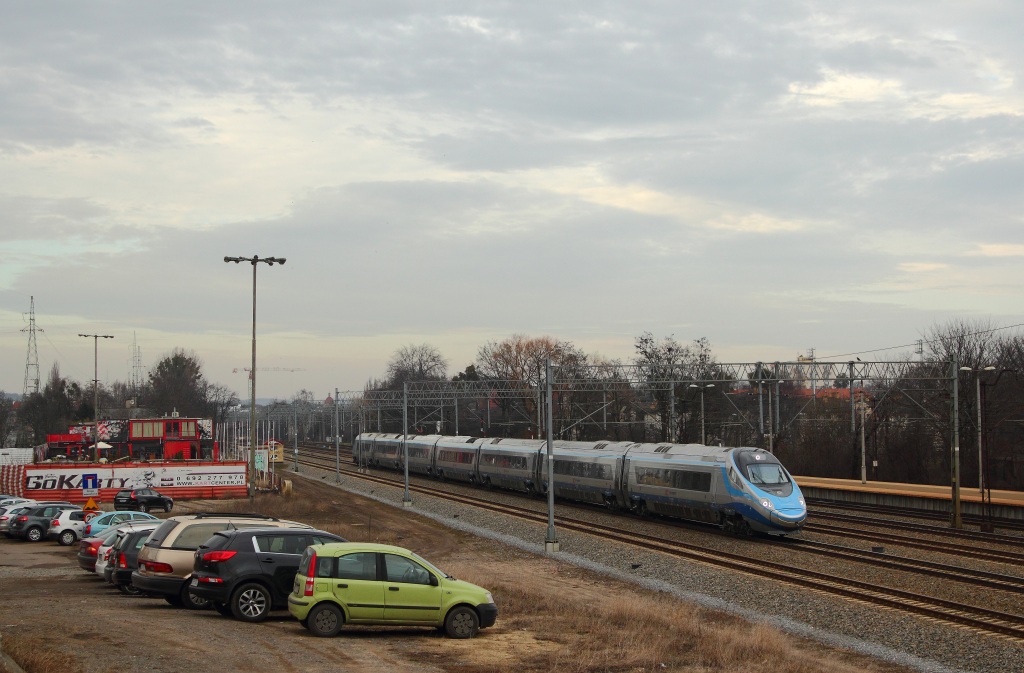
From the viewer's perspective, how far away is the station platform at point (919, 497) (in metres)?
40.1

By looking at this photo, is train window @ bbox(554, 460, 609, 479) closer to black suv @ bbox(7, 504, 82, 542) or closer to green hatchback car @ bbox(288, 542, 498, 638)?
black suv @ bbox(7, 504, 82, 542)

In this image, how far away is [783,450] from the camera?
69.8 metres

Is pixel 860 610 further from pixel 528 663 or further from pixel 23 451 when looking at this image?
pixel 23 451

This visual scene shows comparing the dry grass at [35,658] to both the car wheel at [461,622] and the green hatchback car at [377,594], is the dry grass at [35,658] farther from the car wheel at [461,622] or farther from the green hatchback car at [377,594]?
the car wheel at [461,622]

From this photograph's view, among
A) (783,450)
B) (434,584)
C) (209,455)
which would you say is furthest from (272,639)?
(209,455)

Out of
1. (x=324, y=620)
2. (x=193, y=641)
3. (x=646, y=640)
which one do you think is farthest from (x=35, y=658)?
(x=646, y=640)

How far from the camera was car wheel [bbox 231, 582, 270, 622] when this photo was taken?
17297mm

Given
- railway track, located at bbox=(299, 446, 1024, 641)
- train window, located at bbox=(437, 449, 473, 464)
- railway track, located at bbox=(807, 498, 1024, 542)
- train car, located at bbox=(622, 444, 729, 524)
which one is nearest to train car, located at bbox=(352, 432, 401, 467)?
train window, located at bbox=(437, 449, 473, 464)

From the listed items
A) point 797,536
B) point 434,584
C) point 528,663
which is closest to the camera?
point 528,663

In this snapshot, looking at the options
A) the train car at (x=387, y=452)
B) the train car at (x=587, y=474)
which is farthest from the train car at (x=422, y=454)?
the train car at (x=587, y=474)

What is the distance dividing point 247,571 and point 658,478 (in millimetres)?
25045

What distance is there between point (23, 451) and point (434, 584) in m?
80.6

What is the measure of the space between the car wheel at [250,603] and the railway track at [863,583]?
1319 centimetres

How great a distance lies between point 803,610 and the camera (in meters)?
22.1
